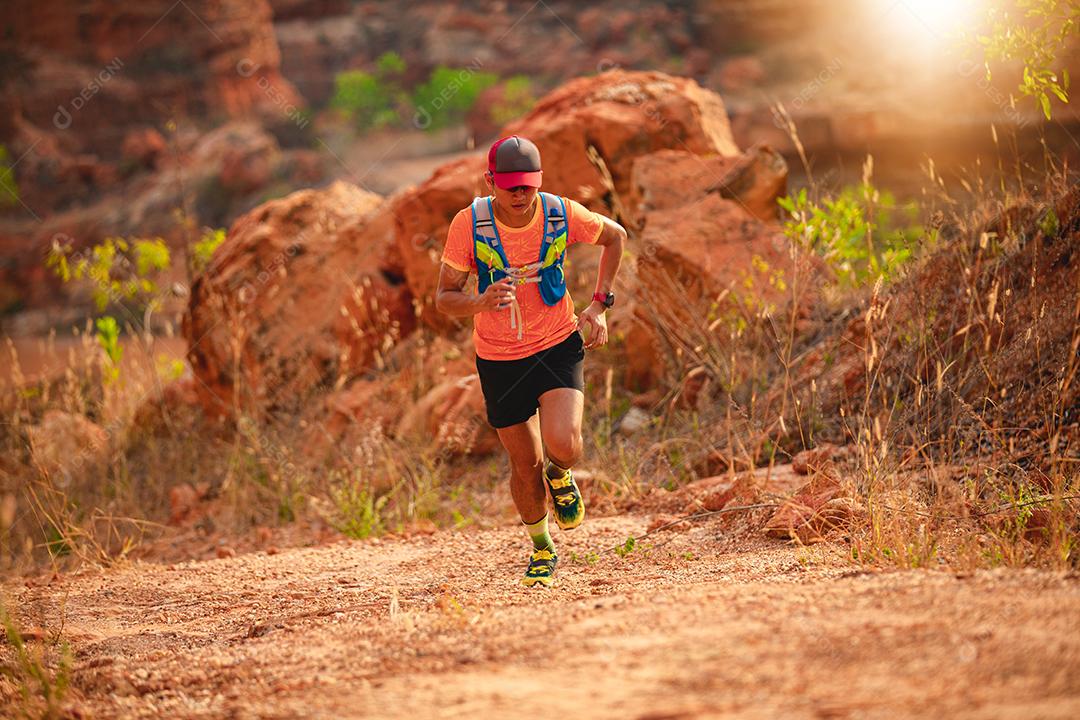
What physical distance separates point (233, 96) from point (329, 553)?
29.7m

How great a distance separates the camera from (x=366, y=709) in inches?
105

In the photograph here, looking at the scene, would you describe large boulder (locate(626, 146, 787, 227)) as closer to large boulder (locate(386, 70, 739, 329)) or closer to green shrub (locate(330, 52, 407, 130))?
large boulder (locate(386, 70, 739, 329))

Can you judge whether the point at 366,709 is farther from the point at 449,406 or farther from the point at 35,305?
the point at 35,305

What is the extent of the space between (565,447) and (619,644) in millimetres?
1401

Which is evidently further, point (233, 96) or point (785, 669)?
point (233, 96)

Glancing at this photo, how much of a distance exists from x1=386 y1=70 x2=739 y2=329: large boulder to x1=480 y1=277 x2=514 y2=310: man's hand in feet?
13.9

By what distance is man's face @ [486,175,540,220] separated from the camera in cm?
407

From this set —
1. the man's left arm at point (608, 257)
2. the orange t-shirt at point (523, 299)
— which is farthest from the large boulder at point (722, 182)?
the orange t-shirt at point (523, 299)

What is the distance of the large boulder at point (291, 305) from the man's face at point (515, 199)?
4.16 meters

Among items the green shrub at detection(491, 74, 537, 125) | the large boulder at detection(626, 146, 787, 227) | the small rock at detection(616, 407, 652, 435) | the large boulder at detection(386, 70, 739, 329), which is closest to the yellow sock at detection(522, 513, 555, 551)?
the small rock at detection(616, 407, 652, 435)

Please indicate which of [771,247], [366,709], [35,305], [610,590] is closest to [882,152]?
[771,247]

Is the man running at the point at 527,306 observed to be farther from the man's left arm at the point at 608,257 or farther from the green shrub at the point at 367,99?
the green shrub at the point at 367,99

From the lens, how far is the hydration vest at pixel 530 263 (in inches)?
164

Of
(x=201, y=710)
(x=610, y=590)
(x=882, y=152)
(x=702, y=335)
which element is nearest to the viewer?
(x=201, y=710)
